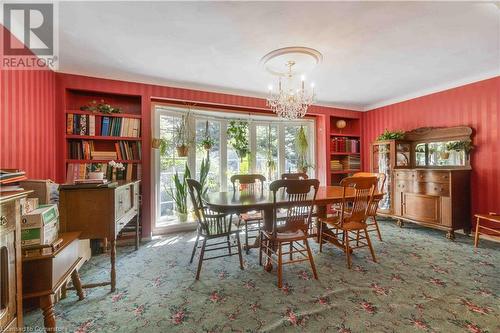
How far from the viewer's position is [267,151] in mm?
4641

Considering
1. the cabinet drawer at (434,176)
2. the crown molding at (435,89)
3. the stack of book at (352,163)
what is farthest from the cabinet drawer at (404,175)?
the crown molding at (435,89)

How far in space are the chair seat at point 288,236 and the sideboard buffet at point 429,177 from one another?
250 centimetres

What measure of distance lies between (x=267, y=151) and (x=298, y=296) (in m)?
3.08

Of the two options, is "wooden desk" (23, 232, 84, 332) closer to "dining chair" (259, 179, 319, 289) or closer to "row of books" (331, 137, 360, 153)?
"dining chair" (259, 179, 319, 289)

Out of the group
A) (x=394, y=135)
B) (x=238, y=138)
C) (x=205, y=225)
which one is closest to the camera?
(x=205, y=225)

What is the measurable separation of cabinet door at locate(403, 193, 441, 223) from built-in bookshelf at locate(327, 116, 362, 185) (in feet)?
4.45

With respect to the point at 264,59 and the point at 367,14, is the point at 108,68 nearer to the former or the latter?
the point at 264,59

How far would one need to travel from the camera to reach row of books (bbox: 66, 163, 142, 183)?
2984 millimetres

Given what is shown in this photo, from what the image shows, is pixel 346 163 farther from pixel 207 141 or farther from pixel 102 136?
pixel 102 136

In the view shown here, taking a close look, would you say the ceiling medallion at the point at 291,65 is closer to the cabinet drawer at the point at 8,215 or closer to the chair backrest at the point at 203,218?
the chair backrest at the point at 203,218

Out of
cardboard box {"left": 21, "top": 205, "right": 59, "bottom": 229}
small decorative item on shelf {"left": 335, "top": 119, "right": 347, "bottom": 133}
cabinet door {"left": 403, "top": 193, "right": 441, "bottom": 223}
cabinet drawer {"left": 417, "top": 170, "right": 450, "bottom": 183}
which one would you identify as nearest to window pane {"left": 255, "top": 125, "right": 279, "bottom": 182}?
small decorative item on shelf {"left": 335, "top": 119, "right": 347, "bottom": 133}

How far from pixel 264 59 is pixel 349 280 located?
2.48 m

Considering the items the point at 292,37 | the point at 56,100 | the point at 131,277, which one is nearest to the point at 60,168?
the point at 56,100

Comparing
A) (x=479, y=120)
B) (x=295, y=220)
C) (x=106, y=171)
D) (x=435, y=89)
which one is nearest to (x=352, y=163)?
(x=435, y=89)
